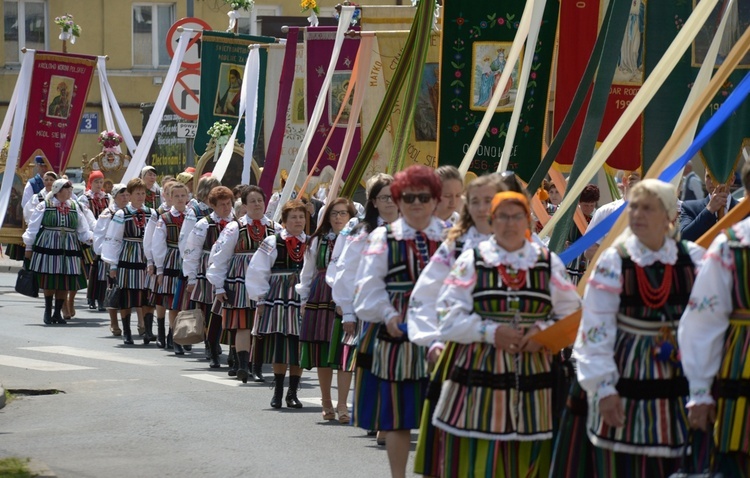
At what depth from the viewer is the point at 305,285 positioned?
11.1m

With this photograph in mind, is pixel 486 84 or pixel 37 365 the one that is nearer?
pixel 486 84

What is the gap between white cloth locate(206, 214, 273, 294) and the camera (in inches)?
522

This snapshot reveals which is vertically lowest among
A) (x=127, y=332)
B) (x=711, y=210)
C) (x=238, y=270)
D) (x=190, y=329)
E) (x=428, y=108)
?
(x=127, y=332)

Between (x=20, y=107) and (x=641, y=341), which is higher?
(x=20, y=107)

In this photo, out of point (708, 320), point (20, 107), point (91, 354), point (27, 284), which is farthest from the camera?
point (20, 107)

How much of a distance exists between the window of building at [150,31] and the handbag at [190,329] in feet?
101

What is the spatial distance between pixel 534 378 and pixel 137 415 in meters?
5.28

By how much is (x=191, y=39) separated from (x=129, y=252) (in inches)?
260

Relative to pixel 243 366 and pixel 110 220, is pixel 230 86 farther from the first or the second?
pixel 243 366

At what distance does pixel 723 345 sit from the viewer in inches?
220

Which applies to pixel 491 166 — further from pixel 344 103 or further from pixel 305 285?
pixel 344 103

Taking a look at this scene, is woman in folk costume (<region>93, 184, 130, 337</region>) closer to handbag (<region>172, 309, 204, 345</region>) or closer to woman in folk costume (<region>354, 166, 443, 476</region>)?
handbag (<region>172, 309, 204, 345</region>)

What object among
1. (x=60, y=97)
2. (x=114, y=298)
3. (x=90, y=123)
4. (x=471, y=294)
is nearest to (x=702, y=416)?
(x=471, y=294)

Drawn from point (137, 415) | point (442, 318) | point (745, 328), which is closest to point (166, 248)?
point (137, 415)
